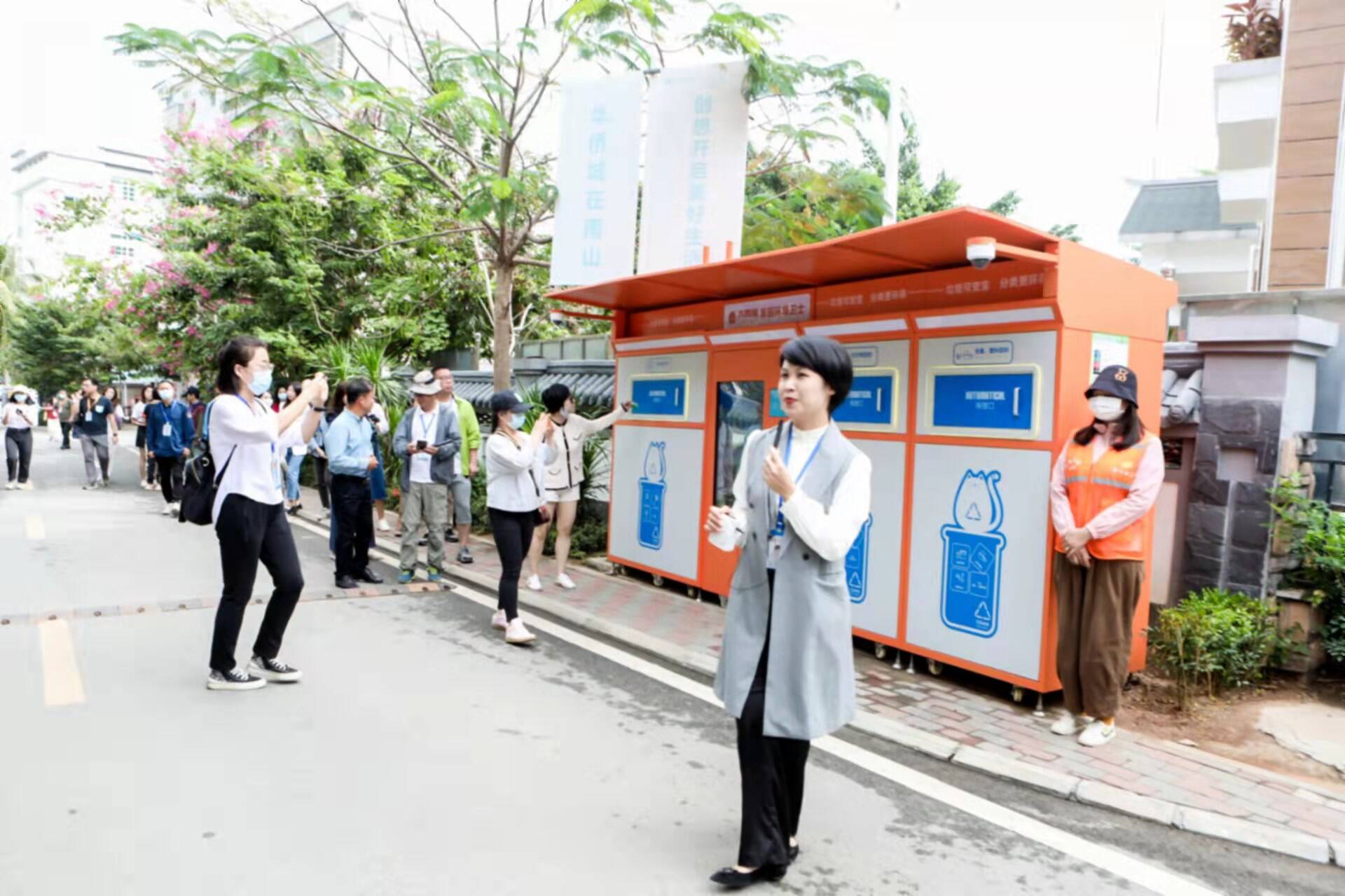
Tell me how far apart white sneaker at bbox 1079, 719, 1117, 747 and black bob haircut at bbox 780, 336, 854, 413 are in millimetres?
2602

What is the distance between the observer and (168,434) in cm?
1318

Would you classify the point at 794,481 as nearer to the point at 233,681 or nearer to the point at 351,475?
the point at 233,681

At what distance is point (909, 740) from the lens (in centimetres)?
457

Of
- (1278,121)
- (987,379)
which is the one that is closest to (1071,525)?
(987,379)

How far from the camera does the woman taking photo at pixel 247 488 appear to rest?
4969 mm

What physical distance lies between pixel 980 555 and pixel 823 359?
2.62 metres

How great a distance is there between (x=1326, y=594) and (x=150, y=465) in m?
16.3

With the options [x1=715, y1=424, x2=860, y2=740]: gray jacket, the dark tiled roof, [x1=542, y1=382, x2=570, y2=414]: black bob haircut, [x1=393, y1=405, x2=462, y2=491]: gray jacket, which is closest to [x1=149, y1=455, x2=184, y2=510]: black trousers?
[x1=393, y1=405, x2=462, y2=491]: gray jacket

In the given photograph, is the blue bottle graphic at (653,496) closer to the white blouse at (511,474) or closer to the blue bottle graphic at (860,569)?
the white blouse at (511,474)

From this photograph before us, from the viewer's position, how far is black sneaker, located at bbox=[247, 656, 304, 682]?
524 centimetres

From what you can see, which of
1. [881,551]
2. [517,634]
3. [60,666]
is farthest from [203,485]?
[881,551]

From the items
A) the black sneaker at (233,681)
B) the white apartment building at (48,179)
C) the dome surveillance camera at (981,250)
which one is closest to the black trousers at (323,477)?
the black sneaker at (233,681)

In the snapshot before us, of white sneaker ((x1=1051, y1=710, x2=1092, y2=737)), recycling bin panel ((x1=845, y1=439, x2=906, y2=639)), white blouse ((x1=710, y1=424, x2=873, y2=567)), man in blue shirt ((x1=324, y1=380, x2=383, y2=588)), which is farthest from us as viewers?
man in blue shirt ((x1=324, y1=380, x2=383, y2=588))

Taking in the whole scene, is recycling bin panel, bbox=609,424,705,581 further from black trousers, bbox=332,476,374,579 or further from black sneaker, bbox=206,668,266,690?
black sneaker, bbox=206,668,266,690
